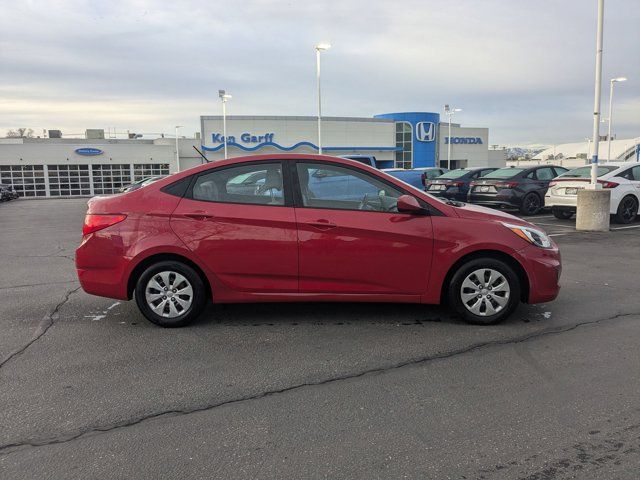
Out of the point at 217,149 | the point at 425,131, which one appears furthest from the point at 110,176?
the point at 425,131

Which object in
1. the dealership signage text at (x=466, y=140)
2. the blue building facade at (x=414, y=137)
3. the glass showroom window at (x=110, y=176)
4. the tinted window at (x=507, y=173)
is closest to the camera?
the tinted window at (x=507, y=173)

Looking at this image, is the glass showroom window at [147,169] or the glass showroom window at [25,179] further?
the glass showroom window at [147,169]

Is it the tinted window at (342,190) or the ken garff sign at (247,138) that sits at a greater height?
the ken garff sign at (247,138)

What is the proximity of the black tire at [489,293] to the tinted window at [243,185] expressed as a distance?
1.81 m

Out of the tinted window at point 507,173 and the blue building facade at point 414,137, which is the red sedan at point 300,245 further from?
the blue building facade at point 414,137

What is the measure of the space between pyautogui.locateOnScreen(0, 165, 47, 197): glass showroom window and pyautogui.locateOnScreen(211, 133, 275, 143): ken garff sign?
590 inches

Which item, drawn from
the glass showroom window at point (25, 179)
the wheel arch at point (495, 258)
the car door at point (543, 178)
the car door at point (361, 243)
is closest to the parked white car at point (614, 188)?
the car door at point (543, 178)

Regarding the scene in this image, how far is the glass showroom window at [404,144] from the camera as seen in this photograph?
53531 millimetres

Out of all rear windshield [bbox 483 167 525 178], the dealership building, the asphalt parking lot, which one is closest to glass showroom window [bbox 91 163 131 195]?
the dealership building

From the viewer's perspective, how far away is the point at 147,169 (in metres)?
49.0

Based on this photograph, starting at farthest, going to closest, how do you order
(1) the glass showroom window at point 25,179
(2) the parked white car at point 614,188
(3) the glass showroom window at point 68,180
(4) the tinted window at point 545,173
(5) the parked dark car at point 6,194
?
(3) the glass showroom window at point 68,180
(1) the glass showroom window at point 25,179
(5) the parked dark car at point 6,194
(4) the tinted window at point 545,173
(2) the parked white car at point 614,188

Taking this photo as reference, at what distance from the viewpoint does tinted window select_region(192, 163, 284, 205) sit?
5.02 m

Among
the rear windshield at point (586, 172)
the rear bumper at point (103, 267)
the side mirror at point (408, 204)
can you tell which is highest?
the rear windshield at point (586, 172)

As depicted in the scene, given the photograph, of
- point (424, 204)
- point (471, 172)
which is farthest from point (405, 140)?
point (424, 204)
